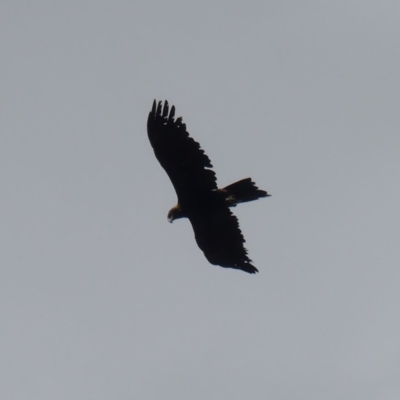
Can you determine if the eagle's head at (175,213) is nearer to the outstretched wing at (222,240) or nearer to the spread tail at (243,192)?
the outstretched wing at (222,240)

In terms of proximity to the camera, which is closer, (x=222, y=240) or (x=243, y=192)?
(x=243, y=192)

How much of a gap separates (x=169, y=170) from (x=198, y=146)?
0.66 metres

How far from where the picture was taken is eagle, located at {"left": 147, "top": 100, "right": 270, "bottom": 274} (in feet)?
98.0

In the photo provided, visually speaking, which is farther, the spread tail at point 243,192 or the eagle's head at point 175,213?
the eagle's head at point 175,213

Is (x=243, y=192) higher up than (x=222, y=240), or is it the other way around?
(x=243, y=192)

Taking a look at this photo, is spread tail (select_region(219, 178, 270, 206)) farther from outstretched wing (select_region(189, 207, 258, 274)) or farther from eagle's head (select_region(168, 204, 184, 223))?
eagle's head (select_region(168, 204, 184, 223))

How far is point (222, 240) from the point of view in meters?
30.5

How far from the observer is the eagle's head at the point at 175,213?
3058 centimetres

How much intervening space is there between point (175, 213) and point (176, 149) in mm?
1284

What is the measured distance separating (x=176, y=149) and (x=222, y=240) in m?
1.84

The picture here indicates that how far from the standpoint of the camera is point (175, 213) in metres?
30.6

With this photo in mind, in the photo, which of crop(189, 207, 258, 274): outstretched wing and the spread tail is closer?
the spread tail

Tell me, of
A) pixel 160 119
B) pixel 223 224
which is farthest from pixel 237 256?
pixel 160 119

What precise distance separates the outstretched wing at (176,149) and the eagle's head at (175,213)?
720 millimetres
